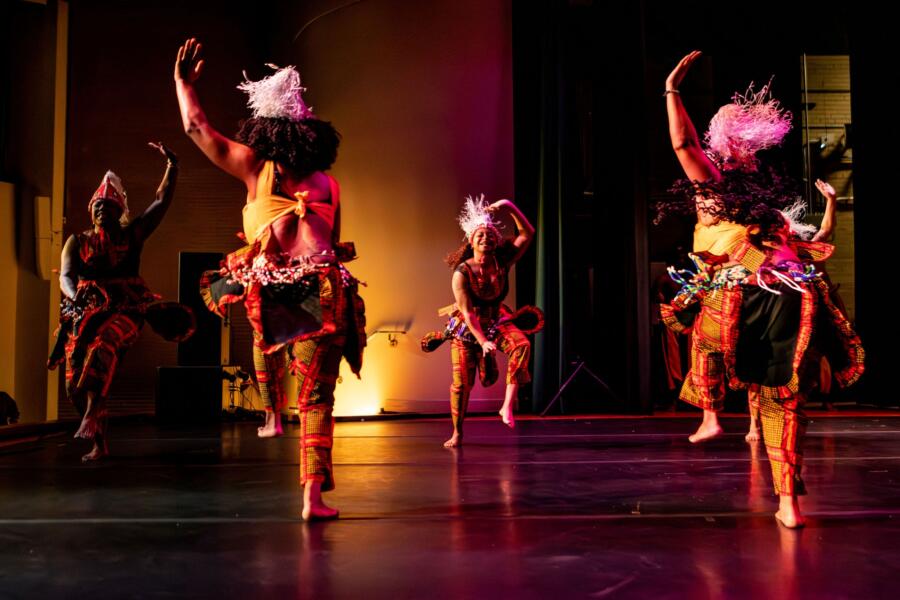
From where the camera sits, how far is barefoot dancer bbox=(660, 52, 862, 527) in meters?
2.71

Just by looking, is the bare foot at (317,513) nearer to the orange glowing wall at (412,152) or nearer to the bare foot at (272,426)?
the bare foot at (272,426)

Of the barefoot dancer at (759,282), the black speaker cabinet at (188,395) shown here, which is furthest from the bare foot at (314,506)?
the black speaker cabinet at (188,395)

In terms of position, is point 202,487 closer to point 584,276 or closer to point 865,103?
point 584,276

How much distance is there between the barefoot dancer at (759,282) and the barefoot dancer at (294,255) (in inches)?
49.0

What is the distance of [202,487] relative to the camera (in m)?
3.62

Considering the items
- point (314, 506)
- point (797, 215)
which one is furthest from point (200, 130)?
point (797, 215)

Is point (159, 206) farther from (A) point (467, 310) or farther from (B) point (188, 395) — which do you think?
(B) point (188, 395)

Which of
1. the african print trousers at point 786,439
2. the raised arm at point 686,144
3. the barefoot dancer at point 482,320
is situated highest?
the raised arm at point 686,144

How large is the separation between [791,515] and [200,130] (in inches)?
92.8

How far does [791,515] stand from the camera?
8.64 ft

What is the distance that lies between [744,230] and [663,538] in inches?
47.0

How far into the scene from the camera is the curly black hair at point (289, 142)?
295cm

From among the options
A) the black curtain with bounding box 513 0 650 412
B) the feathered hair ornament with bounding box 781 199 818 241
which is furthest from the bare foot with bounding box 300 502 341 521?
the black curtain with bounding box 513 0 650 412

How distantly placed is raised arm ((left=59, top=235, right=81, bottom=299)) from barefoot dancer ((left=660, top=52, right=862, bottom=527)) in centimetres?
330
